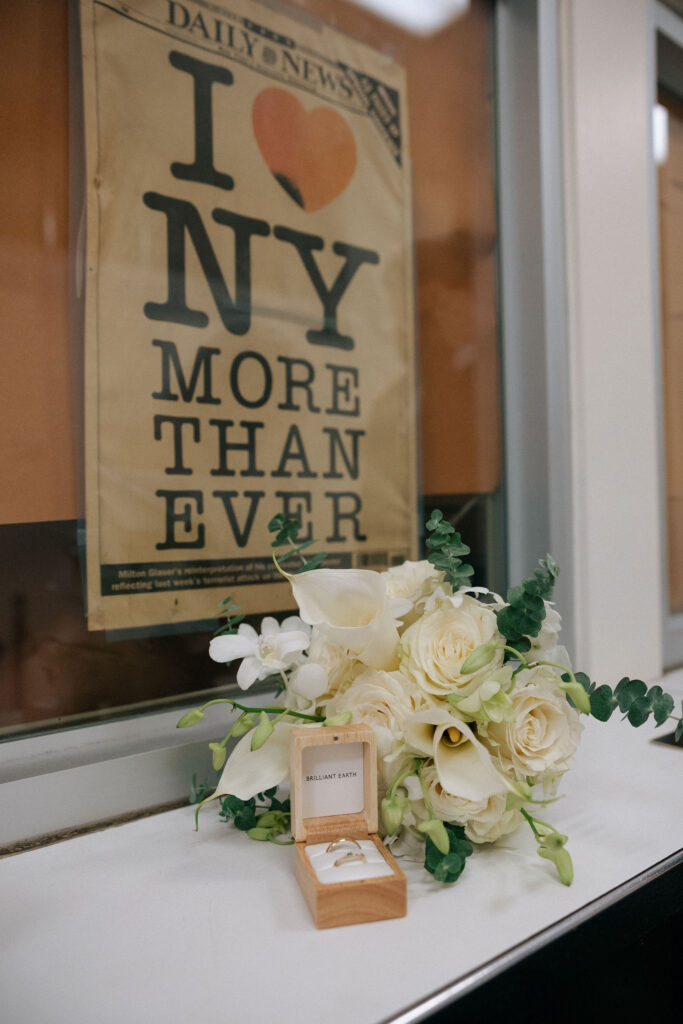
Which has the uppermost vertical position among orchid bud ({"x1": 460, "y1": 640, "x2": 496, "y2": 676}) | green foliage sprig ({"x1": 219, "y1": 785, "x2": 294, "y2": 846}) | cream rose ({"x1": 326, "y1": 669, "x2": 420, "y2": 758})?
orchid bud ({"x1": 460, "y1": 640, "x2": 496, "y2": 676})

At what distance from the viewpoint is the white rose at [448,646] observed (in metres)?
0.68

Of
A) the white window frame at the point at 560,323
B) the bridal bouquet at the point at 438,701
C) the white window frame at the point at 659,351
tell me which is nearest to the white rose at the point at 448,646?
the bridal bouquet at the point at 438,701

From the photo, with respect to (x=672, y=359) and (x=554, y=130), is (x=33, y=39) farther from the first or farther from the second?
(x=672, y=359)

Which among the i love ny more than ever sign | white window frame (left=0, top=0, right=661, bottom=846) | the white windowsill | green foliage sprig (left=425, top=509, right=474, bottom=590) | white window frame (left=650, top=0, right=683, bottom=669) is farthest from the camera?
white window frame (left=650, top=0, right=683, bottom=669)

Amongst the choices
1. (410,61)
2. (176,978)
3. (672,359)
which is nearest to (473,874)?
(176,978)

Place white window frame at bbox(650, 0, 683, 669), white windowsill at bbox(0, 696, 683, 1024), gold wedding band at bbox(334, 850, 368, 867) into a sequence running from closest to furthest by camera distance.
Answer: white windowsill at bbox(0, 696, 683, 1024), gold wedding band at bbox(334, 850, 368, 867), white window frame at bbox(650, 0, 683, 669)

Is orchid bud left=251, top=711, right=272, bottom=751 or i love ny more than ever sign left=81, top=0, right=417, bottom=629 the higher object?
i love ny more than ever sign left=81, top=0, right=417, bottom=629

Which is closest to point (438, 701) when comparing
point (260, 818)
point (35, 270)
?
point (260, 818)

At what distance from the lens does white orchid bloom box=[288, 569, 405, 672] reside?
71cm

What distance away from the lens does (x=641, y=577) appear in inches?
57.7

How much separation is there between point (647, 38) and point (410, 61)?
0.68 metres

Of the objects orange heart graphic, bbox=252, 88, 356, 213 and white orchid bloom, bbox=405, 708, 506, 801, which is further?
orange heart graphic, bbox=252, 88, 356, 213

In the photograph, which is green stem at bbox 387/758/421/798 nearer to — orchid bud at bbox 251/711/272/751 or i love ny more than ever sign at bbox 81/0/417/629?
orchid bud at bbox 251/711/272/751

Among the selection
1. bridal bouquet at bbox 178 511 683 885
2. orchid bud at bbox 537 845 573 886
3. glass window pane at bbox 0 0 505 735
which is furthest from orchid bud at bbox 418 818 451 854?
glass window pane at bbox 0 0 505 735
